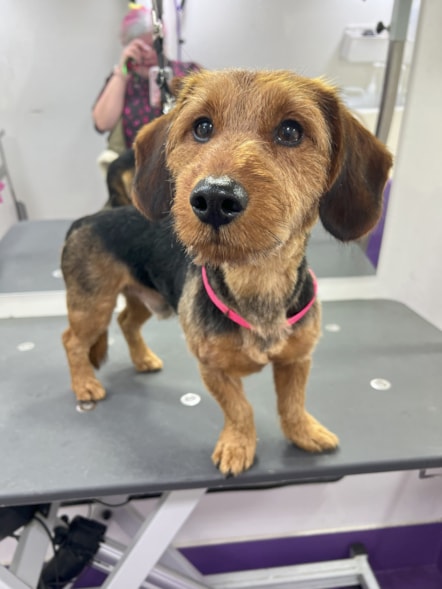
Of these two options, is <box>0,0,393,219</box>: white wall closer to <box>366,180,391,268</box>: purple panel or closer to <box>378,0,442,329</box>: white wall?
<box>378,0,442,329</box>: white wall

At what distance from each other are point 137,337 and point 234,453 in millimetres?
460

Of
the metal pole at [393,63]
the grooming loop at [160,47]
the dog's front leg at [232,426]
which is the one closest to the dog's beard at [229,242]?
the dog's front leg at [232,426]

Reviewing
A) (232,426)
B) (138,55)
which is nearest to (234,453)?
(232,426)

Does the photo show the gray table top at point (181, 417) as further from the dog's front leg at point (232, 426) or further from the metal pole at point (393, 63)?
Answer: the metal pole at point (393, 63)

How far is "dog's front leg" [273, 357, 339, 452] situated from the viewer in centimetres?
86

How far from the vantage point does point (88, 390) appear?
1.07m

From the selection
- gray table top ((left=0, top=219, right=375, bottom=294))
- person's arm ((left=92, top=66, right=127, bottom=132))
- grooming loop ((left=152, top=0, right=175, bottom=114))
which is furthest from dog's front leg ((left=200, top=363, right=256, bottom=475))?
person's arm ((left=92, top=66, right=127, bottom=132))

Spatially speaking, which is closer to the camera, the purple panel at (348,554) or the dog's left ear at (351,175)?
the dog's left ear at (351,175)

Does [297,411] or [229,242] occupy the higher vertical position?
[229,242]

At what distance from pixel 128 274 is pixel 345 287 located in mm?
830

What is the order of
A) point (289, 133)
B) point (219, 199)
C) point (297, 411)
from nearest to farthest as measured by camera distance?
1. point (219, 199)
2. point (289, 133)
3. point (297, 411)

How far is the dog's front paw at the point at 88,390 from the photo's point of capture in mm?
1067

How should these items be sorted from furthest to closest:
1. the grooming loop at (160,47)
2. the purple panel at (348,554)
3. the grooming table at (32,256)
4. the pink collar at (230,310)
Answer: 1. the grooming table at (32,256)
2. the purple panel at (348,554)
3. the grooming loop at (160,47)
4. the pink collar at (230,310)

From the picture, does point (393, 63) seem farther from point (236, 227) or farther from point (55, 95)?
point (236, 227)
